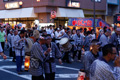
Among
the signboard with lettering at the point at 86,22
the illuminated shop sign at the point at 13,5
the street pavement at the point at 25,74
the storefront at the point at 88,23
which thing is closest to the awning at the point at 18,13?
the illuminated shop sign at the point at 13,5

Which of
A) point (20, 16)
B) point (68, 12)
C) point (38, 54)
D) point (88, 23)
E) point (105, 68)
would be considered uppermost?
point (68, 12)

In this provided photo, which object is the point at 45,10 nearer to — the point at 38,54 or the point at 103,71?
the point at 38,54

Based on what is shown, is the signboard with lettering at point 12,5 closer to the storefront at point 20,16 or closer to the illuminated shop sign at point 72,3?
the storefront at point 20,16

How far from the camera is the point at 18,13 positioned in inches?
1362

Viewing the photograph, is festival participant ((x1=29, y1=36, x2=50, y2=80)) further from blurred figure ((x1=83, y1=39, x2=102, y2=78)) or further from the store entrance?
the store entrance

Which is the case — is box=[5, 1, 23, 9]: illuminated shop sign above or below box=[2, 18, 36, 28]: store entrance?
above

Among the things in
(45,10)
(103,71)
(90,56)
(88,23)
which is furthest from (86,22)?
(103,71)

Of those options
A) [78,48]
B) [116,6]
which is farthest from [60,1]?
[78,48]

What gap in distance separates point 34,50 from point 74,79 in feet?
10.9

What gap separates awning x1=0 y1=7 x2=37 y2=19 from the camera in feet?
106

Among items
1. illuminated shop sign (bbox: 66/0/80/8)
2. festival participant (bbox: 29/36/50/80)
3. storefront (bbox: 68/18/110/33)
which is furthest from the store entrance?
festival participant (bbox: 29/36/50/80)

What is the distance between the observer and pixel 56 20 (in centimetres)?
3281

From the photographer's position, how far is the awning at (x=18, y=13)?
106ft

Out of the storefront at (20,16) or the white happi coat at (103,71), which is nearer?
the white happi coat at (103,71)
